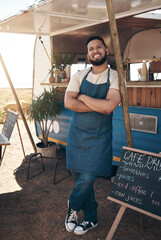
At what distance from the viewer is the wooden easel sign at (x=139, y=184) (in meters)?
2.56

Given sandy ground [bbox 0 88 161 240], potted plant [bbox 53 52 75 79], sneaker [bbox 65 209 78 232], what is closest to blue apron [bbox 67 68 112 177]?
sneaker [bbox 65 209 78 232]

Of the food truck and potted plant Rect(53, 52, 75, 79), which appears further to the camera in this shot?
potted plant Rect(53, 52, 75, 79)

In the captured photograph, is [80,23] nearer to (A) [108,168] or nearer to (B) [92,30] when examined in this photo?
(B) [92,30]

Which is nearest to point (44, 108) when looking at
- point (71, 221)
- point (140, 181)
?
point (71, 221)

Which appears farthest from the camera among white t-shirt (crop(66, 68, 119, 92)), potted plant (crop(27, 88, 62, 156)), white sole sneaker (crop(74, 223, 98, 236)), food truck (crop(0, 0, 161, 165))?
potted plant (crop(27, 88, 62, 156))

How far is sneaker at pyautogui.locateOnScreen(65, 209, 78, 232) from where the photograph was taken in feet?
10.5

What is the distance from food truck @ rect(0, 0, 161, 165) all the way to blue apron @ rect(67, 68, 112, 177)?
48.6 inches

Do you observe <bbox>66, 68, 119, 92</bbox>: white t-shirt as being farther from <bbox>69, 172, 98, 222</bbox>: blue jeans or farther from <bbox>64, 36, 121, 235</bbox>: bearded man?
<bbox>69, 172, 98, 222</bbox>: blue jeans

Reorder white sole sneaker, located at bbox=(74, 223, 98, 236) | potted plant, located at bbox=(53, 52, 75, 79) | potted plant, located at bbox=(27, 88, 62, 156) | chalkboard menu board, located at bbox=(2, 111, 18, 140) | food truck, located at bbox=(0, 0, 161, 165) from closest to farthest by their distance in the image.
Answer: white sole sneaker, located at bbox=(74, 223, 98, 236) → food truck, located at bbox=(0, 0, 161, 165) → chalkboard menu board, located at bbox=(2, 111, 18, 140) → potted plant, located at bbox=(27, 88, 62, 156) → potted plant, located at bbox=(53, 52, 75, 79)

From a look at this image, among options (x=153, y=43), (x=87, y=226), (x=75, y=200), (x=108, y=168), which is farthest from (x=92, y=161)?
(x=153, y=43)

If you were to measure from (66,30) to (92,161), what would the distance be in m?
3.78

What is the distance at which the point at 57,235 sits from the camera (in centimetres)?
315

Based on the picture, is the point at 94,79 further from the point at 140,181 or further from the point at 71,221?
the point at 71,221

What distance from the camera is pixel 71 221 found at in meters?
3.24
